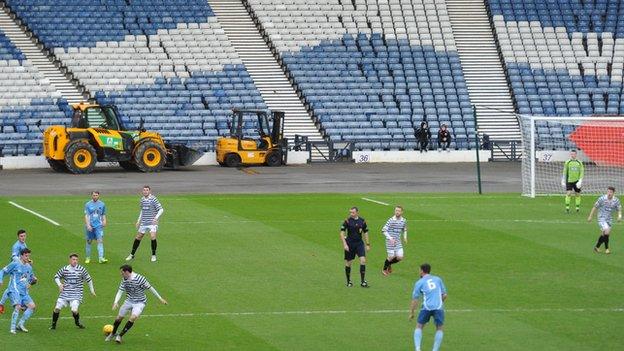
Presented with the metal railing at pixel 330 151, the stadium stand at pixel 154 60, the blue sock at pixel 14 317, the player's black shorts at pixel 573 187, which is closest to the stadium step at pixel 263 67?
the stadium stand at pixel 154 60

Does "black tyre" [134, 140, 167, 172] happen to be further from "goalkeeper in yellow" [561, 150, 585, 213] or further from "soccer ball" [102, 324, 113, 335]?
"soccer ball" [102, 324, 113, 335]

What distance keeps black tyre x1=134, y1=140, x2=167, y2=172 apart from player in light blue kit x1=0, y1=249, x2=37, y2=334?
A: 35.0 metres

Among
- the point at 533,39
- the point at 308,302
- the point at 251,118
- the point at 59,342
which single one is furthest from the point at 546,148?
the point at 59,342

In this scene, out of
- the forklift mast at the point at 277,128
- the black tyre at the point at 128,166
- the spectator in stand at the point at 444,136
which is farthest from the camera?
the spectator in stand at the point at 444,136

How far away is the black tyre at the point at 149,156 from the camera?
61219 mm

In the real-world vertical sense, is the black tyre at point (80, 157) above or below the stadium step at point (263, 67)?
below

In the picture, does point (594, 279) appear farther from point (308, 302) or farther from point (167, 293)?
point (167, 293)

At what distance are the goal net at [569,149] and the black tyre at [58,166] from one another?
2157cm

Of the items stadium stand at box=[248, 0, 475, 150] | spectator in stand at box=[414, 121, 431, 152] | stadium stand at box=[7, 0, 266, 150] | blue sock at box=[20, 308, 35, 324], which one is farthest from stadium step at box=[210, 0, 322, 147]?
blue sock at box=[20, 308, 35, 324]

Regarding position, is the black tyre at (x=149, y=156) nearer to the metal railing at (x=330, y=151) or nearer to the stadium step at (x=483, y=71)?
the metal railing at (x=330, y=151)

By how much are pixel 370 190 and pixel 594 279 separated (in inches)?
892

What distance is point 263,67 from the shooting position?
2908 inches

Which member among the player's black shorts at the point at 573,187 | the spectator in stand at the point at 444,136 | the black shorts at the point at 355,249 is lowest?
the black shorts at the point at 355,249

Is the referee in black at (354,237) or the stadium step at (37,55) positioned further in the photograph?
the stadium step at (37,55)
